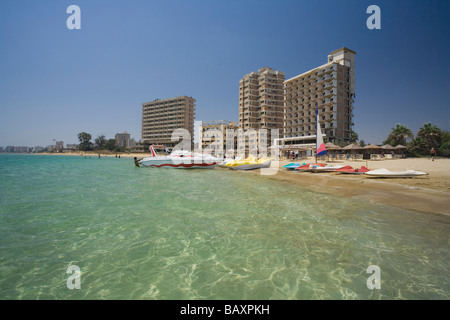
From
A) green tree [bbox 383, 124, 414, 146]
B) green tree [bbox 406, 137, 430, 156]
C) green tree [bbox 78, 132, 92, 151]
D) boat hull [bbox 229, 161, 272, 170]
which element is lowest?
boat hull [bbox 229, 161, 272, 170]

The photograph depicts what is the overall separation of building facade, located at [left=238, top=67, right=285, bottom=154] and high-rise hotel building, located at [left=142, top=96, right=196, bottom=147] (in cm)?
3281

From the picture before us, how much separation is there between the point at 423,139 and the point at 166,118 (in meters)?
99.3

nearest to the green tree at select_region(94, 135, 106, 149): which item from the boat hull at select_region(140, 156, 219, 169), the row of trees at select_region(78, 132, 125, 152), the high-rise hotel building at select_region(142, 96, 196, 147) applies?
the row of trees at select_region(78, 132, 125, 152)

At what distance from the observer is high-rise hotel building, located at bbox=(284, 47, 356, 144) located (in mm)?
53312

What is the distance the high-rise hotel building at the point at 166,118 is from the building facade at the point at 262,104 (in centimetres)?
3281

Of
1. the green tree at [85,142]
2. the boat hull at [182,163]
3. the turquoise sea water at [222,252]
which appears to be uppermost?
the green tree at [85,142]

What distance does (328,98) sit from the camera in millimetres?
55156

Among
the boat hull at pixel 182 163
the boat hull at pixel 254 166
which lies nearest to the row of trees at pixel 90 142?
the boat hull at pixel 182 163

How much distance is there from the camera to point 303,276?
3070 mm

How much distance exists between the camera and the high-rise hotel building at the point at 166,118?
95312 millimetres

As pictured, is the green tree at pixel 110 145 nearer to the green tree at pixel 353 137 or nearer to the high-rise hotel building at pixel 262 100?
the high-rise hotel building at pixel 262 100

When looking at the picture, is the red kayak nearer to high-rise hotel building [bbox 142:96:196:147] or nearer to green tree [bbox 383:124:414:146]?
green tree [bbox 383:124:414:146]

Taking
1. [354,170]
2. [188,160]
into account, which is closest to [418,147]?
[354,170]
